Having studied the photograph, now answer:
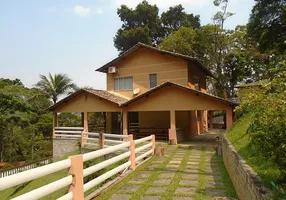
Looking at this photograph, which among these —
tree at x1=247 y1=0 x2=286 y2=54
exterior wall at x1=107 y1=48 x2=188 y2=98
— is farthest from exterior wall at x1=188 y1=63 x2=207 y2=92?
tree at x1=247 y1=0 x2=286 y2=54

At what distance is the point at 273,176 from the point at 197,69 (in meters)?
17.4

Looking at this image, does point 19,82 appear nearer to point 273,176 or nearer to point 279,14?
point 279,14

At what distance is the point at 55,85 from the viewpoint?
28.8 meters

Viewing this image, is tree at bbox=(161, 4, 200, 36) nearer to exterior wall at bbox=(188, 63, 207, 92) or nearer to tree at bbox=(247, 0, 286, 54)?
exterior wall at bbox=(188, 63, 207, 92)

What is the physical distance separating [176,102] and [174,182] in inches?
356

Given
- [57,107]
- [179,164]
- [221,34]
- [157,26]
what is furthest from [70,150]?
[157,26]

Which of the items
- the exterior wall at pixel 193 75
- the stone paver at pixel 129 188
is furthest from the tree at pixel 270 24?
the stone paver at pixel 129 188

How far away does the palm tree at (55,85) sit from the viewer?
93.4 feet

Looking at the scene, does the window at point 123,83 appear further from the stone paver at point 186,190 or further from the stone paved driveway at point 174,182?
the stone paver at point 186,190

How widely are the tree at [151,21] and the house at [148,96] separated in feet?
53.5

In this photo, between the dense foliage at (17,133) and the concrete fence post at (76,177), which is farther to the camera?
the dense foliage at (17,133)

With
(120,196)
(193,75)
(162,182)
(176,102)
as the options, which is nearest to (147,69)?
(193,75)

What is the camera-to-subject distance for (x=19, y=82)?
34625 millimetres

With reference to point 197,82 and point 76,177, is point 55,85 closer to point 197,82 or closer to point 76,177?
point 197,82
